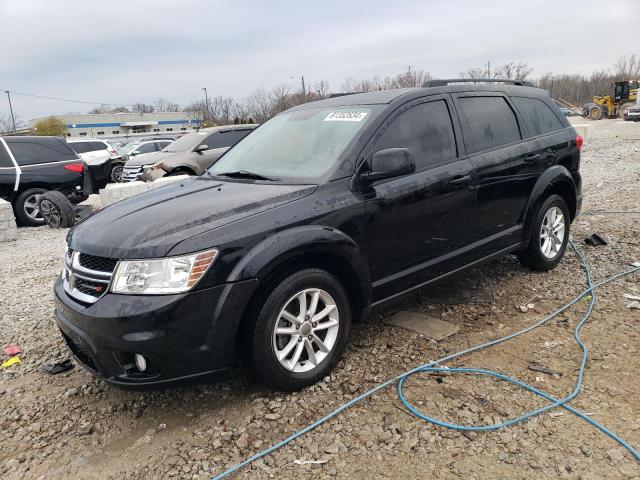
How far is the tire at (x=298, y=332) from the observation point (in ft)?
9.06

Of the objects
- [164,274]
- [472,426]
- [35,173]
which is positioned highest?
[35,173]

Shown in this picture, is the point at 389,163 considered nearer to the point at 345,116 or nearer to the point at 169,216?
the point at 345,116

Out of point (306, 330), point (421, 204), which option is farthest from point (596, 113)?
point (306, 330)

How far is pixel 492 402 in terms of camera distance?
284 centimetres

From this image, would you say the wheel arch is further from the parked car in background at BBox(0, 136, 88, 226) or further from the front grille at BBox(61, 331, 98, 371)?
the parked car in background at BBox(0, 136, 88, 226)

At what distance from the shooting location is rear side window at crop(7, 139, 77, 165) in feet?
30.7

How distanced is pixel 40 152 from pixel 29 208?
1.18 metres

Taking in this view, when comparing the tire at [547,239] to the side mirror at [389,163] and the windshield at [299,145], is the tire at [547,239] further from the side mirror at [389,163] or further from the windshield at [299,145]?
the windshield at [299,145]

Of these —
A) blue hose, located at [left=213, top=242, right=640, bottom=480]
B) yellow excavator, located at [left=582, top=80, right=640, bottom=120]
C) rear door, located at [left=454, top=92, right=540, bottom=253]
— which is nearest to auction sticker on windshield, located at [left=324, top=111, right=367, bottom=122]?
rear door, located at [left=454, top=92, right=540, bottom=253]

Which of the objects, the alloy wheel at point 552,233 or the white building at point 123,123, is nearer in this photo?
the alloy wheel at point 552,233

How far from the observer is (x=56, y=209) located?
8758 mm

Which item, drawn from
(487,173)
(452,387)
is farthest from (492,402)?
(487,173)

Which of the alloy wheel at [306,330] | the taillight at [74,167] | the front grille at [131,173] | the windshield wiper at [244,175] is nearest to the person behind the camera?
the alloy wheel at [306,330]

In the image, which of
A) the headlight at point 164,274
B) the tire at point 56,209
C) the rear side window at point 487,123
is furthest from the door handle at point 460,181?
the tire at point 56,209
